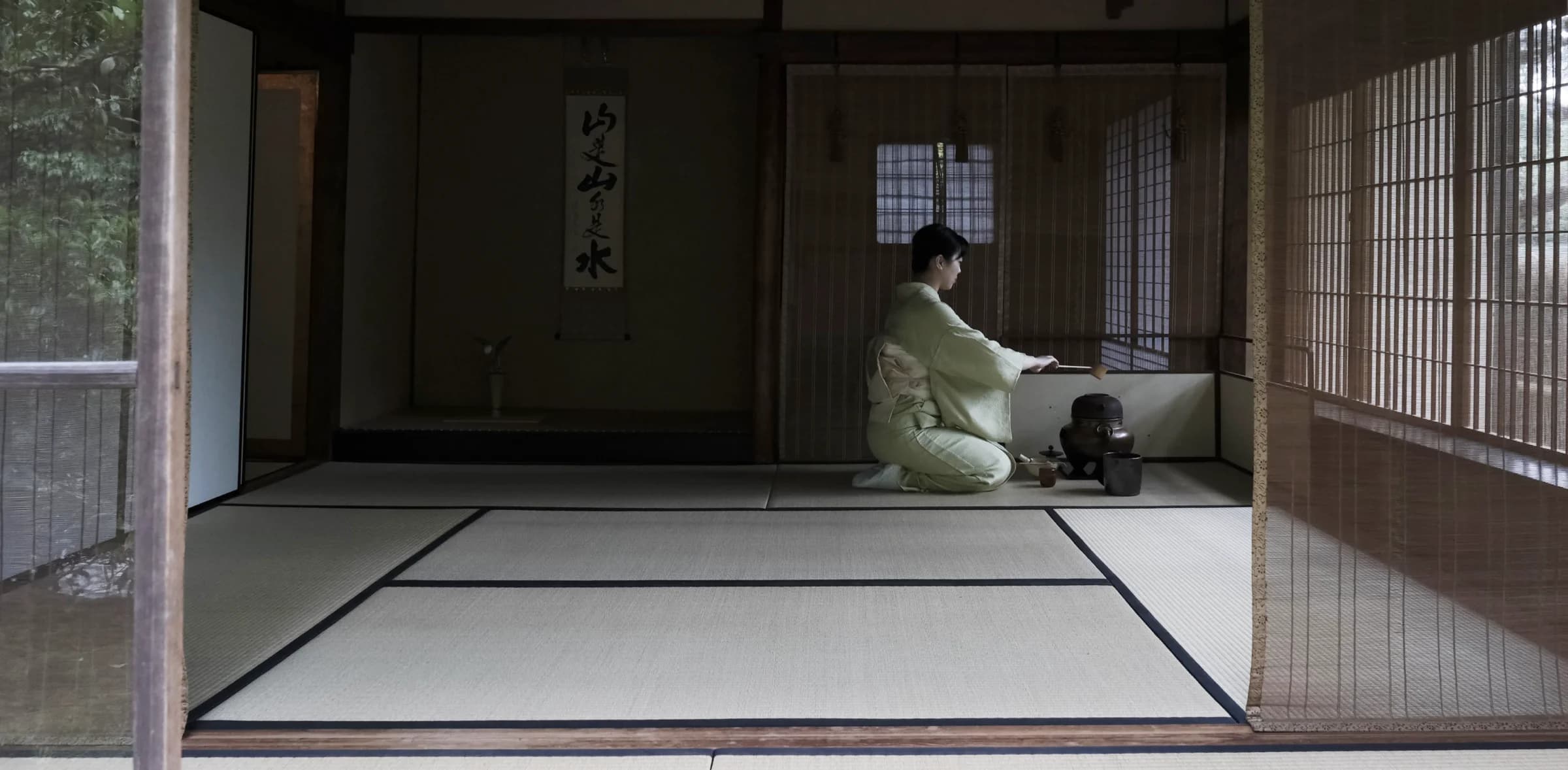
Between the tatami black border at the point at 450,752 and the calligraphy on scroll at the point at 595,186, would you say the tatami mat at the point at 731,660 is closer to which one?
the tatami black border at the point at 450,752

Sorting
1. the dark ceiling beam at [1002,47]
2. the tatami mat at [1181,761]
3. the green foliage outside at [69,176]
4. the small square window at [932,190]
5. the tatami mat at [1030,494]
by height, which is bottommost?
the tatami mat at [1181,761]

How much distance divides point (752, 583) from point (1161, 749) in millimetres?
1437

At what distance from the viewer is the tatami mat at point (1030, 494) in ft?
15.5

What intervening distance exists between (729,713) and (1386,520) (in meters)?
1.28

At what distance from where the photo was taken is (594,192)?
6.76m

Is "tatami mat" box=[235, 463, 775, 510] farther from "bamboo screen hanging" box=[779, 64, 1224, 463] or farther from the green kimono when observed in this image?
"bamboo screen hanging" box=[779, 64, 1224, 463]

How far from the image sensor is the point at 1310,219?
2.23 meters

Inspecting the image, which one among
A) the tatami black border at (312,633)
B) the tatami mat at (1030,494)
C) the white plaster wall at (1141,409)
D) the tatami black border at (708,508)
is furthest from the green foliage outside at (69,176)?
the white plaster wall at (1141,409)

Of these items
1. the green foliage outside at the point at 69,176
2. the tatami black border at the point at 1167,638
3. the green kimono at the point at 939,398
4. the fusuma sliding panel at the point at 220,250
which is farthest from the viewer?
the green kimono at the point at 939,398

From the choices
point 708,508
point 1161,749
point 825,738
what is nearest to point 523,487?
point 708,508

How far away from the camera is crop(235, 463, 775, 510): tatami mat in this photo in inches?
186

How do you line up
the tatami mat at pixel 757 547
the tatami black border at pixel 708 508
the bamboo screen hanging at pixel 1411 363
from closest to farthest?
the bamboo screen hanging at pixel 1411 363 → the tatami mat at pixel 757 547 → the tatami black border at pixel 708 508

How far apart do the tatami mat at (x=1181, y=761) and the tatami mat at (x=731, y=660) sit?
166 millimetres

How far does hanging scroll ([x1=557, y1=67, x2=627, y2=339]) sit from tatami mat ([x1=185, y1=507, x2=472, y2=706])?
2.65 meters
